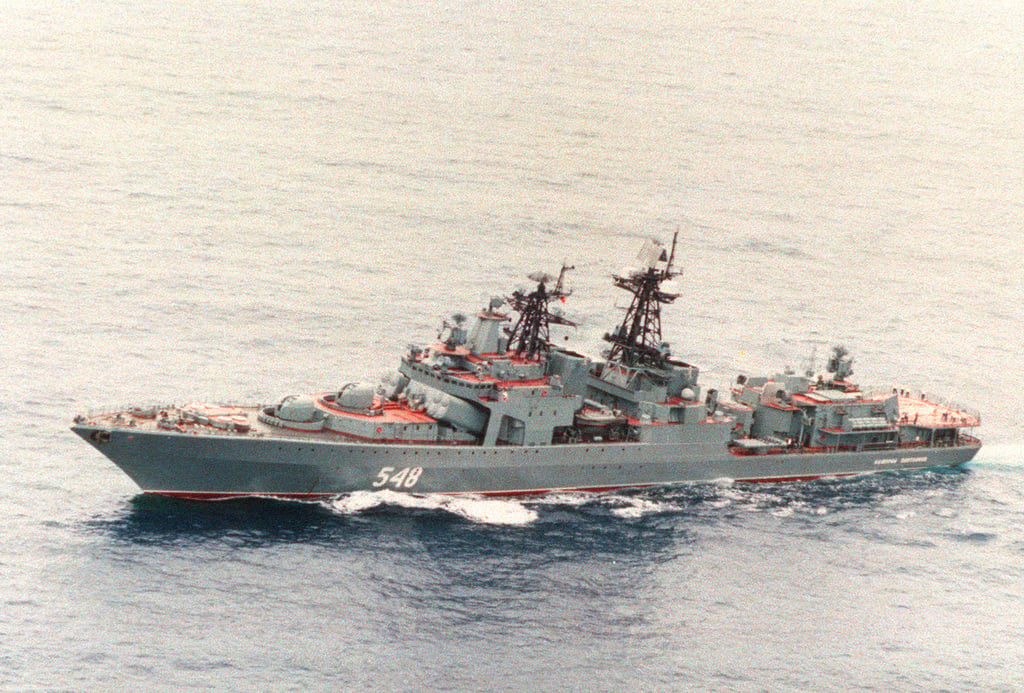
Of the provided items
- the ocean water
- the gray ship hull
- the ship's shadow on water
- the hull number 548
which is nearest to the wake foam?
the ship's shadow on water

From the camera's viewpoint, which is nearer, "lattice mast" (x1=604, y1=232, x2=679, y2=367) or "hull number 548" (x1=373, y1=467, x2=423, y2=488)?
"hull number 548" (x1=373, y1=467, x2=423, y2=488)

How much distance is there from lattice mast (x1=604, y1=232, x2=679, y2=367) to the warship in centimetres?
11

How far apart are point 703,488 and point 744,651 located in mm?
23626

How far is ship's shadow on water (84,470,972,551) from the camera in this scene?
79438 millimetres

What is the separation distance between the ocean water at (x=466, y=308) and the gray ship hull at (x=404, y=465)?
1.57 metres

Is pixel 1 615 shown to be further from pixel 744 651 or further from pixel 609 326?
pixel 609 326

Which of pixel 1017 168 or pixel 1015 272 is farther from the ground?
pixel 1017 168

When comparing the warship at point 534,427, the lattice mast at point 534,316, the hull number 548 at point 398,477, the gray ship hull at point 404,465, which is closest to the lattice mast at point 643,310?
the warship at point 534,427

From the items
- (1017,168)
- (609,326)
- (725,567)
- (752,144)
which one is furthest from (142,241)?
(1017,168)

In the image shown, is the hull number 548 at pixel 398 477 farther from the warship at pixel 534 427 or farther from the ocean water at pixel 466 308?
the ocean water at pixel 466 308

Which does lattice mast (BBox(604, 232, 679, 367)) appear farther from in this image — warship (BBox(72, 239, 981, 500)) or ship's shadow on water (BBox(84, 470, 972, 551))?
ship's shadow on water (BBox(84, 470, 972, 551))

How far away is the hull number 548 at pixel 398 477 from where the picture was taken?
285 ft

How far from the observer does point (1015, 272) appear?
464 feet

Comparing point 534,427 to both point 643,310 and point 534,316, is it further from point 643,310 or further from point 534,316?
point 643,310
